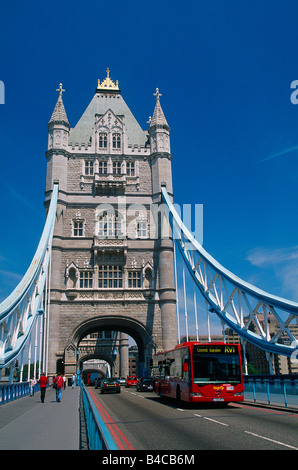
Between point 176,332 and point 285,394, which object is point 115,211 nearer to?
point 176,332

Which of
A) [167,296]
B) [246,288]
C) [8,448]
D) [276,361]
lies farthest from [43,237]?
[276,361]

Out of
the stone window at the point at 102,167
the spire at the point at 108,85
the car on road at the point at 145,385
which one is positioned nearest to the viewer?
the car on road at the point at 145,385

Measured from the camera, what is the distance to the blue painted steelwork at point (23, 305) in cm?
1870

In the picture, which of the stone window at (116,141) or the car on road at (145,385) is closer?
the car on road at (145,385)

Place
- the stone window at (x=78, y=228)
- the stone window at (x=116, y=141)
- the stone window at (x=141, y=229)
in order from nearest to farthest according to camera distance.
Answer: the stone window at (x=78, y=228) → the stone window at (x=141, y=229) → the stone window at (x=116, y=141)

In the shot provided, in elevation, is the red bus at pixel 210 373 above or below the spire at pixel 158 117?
below

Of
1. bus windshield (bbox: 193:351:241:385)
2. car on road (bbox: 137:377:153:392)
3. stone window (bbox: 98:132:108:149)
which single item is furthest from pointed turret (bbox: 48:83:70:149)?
bus windshield (bbox: 193:351:241:385)

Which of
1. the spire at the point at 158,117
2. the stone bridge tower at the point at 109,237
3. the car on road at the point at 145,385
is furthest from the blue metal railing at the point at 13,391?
the spire at the point at 158,117

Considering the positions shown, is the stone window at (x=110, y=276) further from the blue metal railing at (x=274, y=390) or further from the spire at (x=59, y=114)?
the blue metal railing at (x=274, y=390)

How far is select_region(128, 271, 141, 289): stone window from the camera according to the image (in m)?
36.6

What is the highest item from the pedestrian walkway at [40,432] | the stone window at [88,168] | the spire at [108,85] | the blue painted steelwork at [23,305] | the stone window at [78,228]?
the spire at [108,85]

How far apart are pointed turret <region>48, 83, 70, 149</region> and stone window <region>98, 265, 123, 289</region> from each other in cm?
1248
